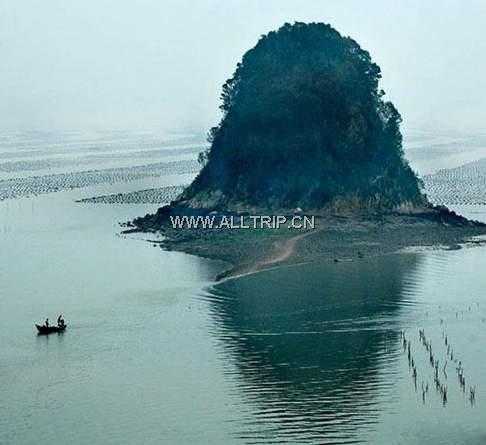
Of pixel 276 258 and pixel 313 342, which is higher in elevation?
pixel 276 258

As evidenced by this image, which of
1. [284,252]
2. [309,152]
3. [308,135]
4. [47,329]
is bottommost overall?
[47,329]

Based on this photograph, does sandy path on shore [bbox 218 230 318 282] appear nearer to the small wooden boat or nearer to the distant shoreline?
the distant shoreline

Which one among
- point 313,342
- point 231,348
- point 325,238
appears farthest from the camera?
point 325,238

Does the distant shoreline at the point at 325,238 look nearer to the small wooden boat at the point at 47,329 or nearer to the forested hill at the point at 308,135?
the forested hill at the point at 308,135

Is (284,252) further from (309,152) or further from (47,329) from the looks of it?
(47,329)

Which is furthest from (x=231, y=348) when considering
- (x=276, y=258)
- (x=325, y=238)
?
(x=325, y=238)

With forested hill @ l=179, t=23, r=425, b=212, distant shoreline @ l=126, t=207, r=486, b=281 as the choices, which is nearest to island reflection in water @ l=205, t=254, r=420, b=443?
distant shoreline @ l=126, t=207, r=486, b=281

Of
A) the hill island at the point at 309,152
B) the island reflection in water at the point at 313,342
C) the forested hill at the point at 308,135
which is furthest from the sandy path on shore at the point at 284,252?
the forested hill at the point at 308,135
